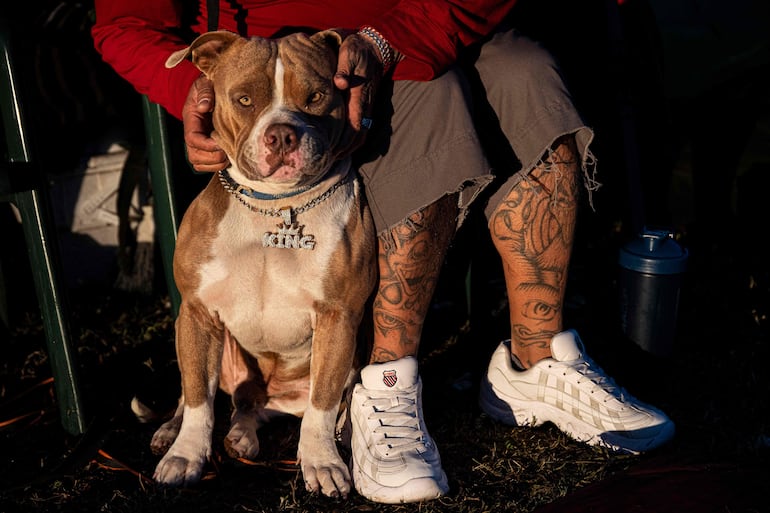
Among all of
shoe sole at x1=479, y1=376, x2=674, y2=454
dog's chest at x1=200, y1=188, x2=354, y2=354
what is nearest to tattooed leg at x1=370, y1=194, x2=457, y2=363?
dog's chest at x1=200, y1=188, x2=354, y2=354

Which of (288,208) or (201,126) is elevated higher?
(201,126)

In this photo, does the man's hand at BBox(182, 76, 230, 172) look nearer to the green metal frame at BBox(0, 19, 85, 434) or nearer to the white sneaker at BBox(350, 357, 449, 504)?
the green metal frame at BBox(0, 19, 85, 434)

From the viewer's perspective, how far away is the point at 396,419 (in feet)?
8.50

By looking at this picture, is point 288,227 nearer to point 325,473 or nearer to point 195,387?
point 195,387

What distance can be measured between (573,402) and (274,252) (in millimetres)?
1106

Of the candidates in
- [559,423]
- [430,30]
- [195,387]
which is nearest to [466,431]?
[559,423]

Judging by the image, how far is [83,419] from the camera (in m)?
2.86

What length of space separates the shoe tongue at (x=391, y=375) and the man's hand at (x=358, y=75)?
687mm

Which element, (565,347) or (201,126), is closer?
(201,126)

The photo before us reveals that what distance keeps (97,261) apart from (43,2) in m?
1.42

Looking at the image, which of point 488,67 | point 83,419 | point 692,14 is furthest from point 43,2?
point 692,14

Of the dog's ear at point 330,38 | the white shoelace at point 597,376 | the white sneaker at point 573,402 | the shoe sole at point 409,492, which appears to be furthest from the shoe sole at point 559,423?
the dog's ear at point 330,38

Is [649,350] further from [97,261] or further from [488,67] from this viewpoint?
[97,261]

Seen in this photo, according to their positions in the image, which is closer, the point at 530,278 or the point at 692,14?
the point at 530,278
